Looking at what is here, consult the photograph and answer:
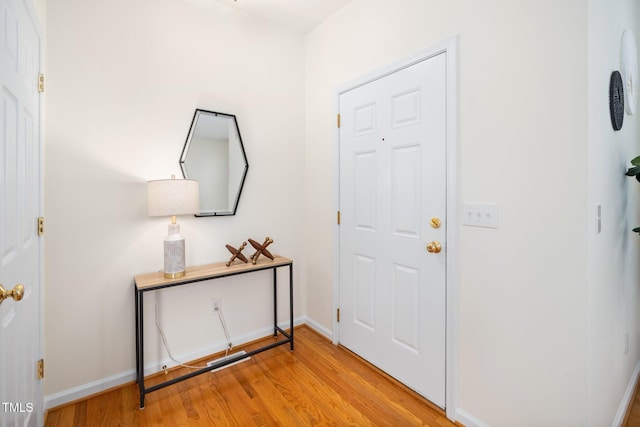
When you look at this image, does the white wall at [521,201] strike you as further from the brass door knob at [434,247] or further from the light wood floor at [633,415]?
the light wood floor at [633,415]

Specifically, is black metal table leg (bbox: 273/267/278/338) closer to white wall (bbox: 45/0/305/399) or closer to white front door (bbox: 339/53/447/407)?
white wall (bbox: 45/0/305/399)

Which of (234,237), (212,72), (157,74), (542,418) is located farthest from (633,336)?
(157,74)

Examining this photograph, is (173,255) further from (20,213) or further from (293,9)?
(293,9)

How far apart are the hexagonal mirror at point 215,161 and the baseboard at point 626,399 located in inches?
104

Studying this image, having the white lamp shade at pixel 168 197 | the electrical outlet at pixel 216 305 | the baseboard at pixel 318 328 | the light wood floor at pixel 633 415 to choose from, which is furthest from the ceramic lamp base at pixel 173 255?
the light wood floor at pixel 633 415

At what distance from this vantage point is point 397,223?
2.01 m

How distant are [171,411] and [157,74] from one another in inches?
83.3

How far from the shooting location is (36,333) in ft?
4.97

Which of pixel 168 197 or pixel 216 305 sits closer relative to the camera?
pixel 168 197

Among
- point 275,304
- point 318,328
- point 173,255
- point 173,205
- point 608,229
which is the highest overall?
point 173,205

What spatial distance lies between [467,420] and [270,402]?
3.62 ft

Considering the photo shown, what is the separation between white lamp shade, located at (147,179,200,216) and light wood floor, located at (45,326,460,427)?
1137 mm

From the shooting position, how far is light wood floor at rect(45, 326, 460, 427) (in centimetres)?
169

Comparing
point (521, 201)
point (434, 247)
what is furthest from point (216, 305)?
point (521, 201)
